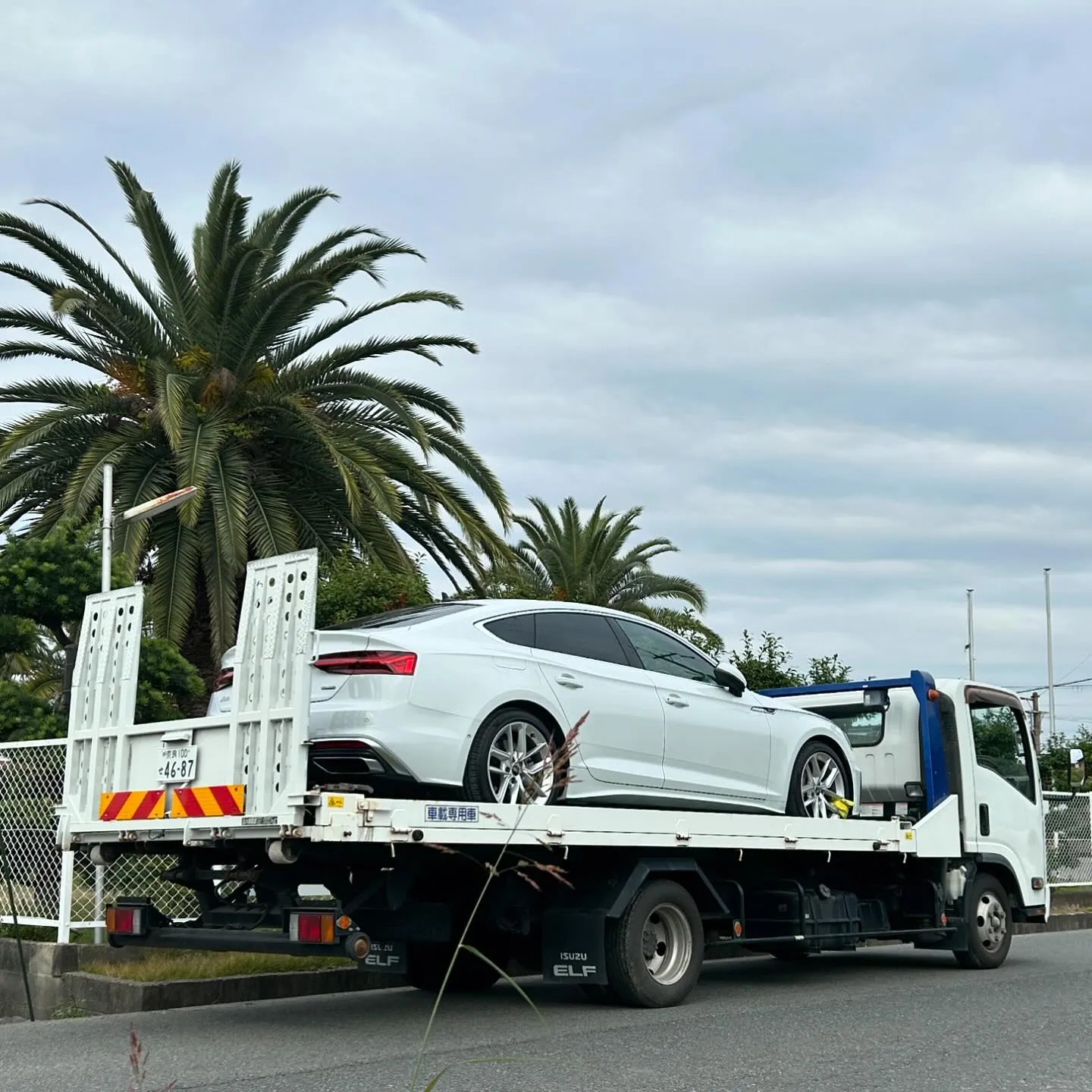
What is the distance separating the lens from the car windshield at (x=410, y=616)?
28.2 ft

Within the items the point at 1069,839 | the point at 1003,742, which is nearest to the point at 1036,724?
the point at 1069,839

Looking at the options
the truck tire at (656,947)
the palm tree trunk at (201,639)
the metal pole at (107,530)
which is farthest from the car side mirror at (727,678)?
the palm tree trunk at (201,639)

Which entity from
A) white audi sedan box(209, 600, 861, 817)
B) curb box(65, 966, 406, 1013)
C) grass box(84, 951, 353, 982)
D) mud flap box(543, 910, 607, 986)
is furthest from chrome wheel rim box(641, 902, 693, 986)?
curb box(65, 966, 406, 1013)

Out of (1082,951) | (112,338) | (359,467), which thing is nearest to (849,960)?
(1082,951)

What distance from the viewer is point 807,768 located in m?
10.8

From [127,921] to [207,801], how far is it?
1.33 m

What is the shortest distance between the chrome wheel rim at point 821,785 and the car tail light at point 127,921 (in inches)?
183

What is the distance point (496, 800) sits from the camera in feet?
26.6

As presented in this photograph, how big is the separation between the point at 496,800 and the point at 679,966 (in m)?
1.86

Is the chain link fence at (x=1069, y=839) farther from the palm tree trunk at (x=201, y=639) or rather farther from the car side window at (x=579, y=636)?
the palm tree trunk at (x=201, y=639)

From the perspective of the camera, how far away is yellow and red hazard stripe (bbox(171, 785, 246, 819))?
7.36 m

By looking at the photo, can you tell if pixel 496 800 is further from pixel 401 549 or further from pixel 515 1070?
pixel 401 549

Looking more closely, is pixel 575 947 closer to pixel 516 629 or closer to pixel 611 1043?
pixel 611 1043

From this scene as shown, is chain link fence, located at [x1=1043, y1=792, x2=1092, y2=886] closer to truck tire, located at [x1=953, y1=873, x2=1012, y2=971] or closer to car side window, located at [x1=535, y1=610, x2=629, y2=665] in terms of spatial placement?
truck tire, located at [x1=953, y1=873, x2=1012, y2=971]
